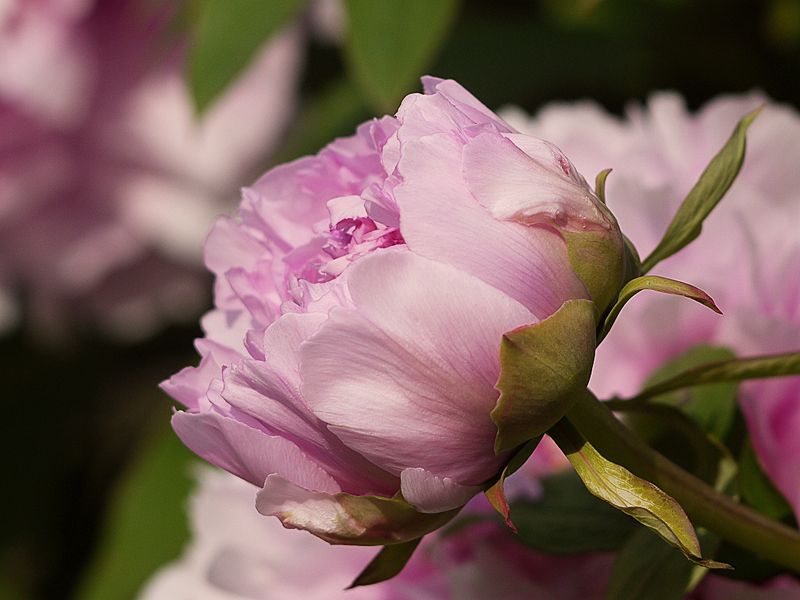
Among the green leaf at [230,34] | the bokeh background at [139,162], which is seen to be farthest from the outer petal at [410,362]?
the bokeh background at [139,162]

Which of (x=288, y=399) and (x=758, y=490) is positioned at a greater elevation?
(x=288, y=399)

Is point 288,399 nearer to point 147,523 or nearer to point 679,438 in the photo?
point 679,438

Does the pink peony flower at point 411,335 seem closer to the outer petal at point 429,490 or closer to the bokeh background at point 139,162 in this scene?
the outer petal at point 429,490

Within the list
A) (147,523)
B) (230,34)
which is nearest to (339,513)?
(230,34)

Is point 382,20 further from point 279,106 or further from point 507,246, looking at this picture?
point 279,106

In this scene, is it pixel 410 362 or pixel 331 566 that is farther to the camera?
pixel 331 566

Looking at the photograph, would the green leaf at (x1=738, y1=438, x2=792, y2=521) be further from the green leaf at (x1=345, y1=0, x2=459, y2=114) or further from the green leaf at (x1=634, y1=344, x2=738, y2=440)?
the green leaf at (x1=345, y1=0, x2=459, y2=114)

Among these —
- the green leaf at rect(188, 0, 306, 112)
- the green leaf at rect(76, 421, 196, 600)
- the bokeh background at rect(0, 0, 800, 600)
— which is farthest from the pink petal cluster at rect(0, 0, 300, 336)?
the green leaf at rect(188, 0, 306, 112)
